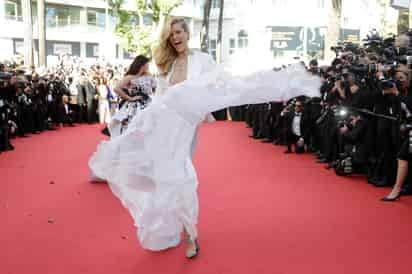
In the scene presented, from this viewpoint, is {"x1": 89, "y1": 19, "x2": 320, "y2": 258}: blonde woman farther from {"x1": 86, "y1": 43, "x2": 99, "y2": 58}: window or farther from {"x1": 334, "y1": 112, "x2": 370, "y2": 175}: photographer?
{"x1": 86, "y1": 43, "x2": 99, "y2": 58}: window

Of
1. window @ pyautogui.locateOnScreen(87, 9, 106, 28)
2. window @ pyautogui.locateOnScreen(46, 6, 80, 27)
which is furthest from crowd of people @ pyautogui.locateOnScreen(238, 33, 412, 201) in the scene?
window @ pyautogui.locateOnScreen(87, 9, 106, 28)

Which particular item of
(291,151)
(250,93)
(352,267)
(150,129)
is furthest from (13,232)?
(291,151)

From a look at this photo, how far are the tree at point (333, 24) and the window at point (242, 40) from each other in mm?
23373

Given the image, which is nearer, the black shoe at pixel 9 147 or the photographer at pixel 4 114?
the photographer at pixel 4 114

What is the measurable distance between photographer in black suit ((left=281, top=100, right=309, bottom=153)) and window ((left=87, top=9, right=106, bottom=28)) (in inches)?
1289

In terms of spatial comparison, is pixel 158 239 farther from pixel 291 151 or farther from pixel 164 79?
pixel 291 151

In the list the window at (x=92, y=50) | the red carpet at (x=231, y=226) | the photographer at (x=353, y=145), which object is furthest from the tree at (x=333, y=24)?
the window at (x=92, y=50)

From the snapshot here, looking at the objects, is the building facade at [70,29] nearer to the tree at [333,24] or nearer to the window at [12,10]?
the window at [12,10]

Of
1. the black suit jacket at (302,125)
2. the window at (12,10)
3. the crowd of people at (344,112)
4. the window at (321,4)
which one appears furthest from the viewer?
the window at (321,4)

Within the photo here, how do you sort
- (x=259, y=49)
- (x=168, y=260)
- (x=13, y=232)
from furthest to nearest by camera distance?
(x=259, y=49)
(x=13, y=232)
(x=168, y=260)

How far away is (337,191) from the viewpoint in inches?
244

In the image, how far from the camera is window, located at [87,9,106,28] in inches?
1555

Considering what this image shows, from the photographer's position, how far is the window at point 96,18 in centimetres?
3951

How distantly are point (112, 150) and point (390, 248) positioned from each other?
233cm
